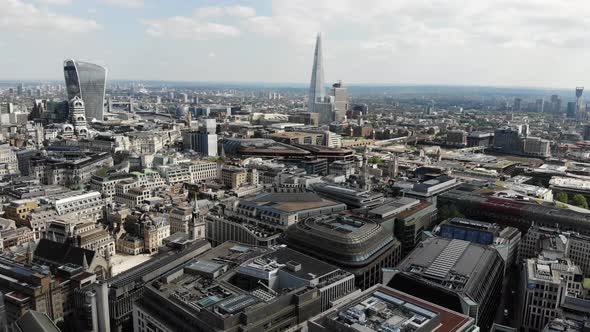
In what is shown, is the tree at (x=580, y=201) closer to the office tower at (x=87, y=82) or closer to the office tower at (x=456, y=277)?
the office tower at (x=456, y=277)

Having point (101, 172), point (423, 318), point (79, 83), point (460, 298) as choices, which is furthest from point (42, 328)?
point (79, 83)

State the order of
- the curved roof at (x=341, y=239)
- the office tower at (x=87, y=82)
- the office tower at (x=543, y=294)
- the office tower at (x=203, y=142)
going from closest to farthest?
1. the office tower at (x=543, y=294)
2. the curved roof at (x=341, y=239)
3. the office tower at (x=203, y=142)
4. the office tower at (x=87, y=82)

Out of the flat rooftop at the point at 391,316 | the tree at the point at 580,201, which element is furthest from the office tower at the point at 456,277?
the tree at the point at 580,201

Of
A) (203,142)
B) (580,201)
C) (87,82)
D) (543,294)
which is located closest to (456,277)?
(543,294)

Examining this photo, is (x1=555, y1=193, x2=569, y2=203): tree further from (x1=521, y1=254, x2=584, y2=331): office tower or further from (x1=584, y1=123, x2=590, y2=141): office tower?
(x1=584, y1=123, x2=590, y2=141): office tower

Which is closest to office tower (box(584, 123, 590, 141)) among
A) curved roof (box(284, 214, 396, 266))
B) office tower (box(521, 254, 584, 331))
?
office tower (box(521, 254, 584, 331))

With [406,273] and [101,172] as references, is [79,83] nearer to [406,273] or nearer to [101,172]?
[101,172]
